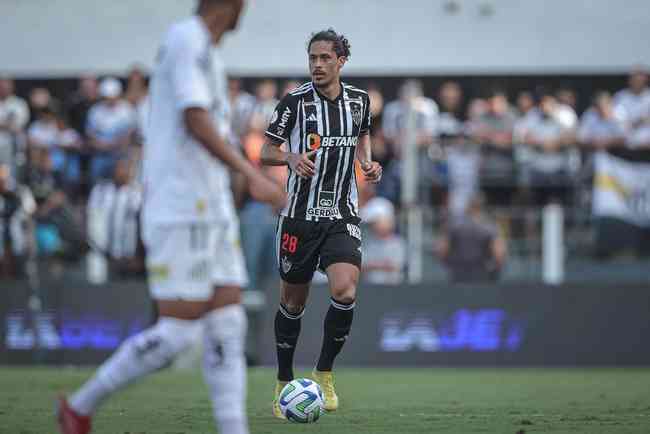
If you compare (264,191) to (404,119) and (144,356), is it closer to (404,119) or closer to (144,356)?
(144,356)

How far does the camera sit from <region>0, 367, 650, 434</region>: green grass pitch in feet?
27.6

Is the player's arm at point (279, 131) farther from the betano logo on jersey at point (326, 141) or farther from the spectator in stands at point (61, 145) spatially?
the spectator in stands at point (61, 145)

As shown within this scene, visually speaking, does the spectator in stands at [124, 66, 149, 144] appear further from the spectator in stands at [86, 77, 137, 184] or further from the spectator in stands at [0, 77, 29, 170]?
the spectator in stands at [0, 77, 29, 170]

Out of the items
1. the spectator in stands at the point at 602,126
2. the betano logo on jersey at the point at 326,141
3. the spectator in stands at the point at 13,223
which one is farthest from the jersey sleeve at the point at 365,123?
the spectator in stands at the point at 602,126

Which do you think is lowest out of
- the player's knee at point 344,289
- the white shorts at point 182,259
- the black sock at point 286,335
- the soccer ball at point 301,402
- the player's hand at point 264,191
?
the soccer ball at point 301,402

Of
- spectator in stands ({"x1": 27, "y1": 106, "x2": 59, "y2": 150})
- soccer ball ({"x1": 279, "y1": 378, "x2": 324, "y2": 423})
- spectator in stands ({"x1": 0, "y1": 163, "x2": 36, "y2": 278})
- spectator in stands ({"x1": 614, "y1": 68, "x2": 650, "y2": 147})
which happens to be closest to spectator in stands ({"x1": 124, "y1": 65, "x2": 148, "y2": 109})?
spectator in stands ({"x1": 27, "y1": 106, "x2": 59, "y2": 150})

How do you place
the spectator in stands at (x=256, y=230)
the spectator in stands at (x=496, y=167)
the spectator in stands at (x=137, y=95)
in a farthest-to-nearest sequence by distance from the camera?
1. the spectator in stands at (x=137, y=95)
2. the spectator in stands at (x=496, y=167)
3. the spectator in stands at (x=256, y=230)

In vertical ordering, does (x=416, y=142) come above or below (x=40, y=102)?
below

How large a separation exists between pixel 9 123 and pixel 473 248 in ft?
21.1

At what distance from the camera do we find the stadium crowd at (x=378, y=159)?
657 inches

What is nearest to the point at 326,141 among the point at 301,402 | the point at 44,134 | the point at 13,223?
the point at 301,402

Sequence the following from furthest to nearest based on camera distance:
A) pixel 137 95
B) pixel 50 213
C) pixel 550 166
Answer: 1. pixel 137 95
2. pixel 550 166
3. pixel 50 213

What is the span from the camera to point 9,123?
58.4 feet

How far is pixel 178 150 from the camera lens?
20.2ft
